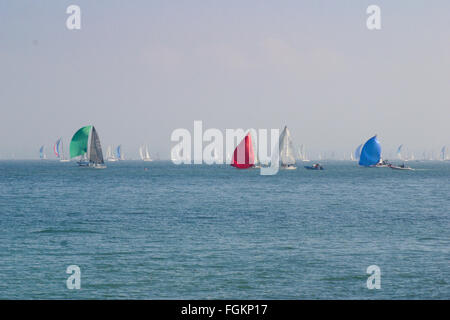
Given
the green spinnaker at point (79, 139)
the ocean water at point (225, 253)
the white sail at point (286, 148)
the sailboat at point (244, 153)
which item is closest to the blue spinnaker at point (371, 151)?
the white sail at point (286, 148)

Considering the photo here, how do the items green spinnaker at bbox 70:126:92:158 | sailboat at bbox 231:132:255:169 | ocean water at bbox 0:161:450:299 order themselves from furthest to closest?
green spinnaker at bbox 70:126:92:158 → sailboat at bbox 231:132:255:169 → ocean water at bbox 0:161:450:299

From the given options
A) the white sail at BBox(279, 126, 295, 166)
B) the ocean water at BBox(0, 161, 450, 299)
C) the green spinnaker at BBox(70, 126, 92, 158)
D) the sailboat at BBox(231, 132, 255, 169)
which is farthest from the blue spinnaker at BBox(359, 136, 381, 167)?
the ocean water at BBox(0, 161, 450, 299)

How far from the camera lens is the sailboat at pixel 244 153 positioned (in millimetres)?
145500

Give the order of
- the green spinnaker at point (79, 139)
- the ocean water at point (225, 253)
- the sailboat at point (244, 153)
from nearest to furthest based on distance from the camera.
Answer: the ocean water at point (225, 253) → the sailboat at point (244, 153) → the green spinnaker at point (79, 139)

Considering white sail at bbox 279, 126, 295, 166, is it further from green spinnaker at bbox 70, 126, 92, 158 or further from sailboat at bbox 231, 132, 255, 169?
green spinnaker at bbox 70, 126, 92, 158

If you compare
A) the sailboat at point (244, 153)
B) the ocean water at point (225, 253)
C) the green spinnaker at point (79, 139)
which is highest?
the green spinnaker at point (79, 139)

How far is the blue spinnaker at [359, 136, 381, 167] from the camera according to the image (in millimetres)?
149125

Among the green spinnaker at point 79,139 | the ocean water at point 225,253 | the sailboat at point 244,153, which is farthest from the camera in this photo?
the green spinnaker at point 79,139

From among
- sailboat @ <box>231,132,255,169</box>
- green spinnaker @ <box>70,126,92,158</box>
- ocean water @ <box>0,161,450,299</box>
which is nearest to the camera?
ocean water @ <box>0,161,450,299</box>

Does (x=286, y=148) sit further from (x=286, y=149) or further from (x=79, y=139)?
(x=79, y=139)

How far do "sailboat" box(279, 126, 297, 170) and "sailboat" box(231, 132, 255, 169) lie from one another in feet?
27.6

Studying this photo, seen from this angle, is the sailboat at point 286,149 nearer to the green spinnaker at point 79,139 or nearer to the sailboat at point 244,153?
the sailboat at point 244,153

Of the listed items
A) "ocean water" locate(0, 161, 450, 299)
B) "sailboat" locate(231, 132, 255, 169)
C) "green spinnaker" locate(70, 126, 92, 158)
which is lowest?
"ocean water" locate(0, 161, 450, 299)

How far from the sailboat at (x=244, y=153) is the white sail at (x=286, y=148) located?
8.40 metres
